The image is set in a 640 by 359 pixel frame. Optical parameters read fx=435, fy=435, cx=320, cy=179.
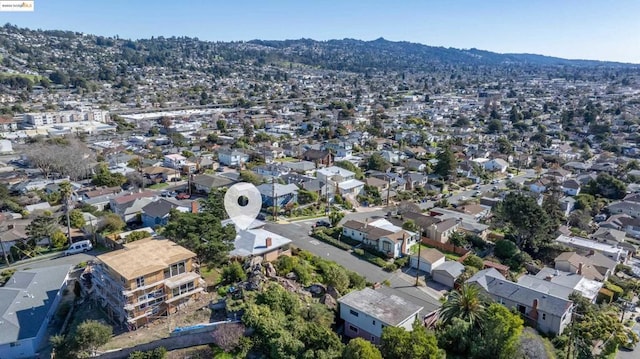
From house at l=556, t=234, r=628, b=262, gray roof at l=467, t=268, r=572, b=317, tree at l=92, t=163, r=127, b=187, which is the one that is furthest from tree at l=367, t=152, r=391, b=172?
tree at l=92, t=163, r=127, b=187

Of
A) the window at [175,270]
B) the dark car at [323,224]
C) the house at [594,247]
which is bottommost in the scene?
the dark car at [323,224]

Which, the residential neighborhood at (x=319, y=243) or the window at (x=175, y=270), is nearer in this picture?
the residential neighborhood at (x=319, y=243)

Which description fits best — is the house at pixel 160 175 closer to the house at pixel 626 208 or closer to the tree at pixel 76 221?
the tree at pixel 76 221

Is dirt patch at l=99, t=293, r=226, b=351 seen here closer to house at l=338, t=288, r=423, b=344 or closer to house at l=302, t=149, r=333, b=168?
house at l=338, t=288, r=423, b=344

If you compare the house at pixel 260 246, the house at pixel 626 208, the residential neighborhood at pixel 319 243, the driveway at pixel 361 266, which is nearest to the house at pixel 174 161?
the residential neighborhood at pixel 319 243

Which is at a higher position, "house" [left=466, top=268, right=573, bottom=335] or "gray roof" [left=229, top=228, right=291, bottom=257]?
"gray roof" [left=229, top=228, right=291, bottom=257]

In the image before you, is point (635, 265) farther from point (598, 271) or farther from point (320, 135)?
point (320, 135)
